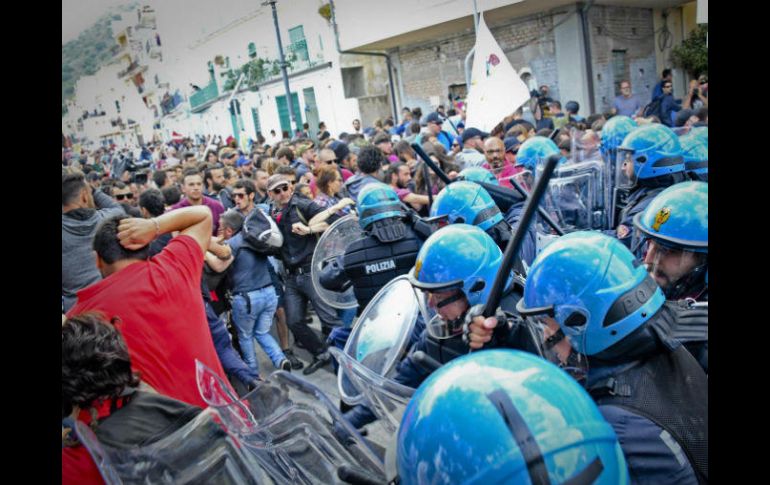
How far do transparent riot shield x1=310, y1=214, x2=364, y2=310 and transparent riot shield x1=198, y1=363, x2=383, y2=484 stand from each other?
2.24 meters

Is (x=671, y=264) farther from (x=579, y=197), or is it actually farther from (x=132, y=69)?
(x=132, y=69)

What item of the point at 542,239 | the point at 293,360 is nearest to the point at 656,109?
the point at 542,239

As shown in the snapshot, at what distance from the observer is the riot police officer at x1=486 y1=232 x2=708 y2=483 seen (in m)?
1.32

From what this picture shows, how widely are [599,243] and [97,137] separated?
50.6 meters

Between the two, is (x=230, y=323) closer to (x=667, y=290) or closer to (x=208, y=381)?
(x=208, y=381)

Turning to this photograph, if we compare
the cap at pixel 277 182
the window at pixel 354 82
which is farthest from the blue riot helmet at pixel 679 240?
the window at pixel 354 82

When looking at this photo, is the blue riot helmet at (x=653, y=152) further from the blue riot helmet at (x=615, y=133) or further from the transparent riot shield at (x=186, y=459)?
the transparent riot shield at (x=186, y=459)

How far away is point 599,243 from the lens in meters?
1.71

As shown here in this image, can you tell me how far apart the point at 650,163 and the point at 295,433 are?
11.3ft

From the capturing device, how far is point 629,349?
1548mm

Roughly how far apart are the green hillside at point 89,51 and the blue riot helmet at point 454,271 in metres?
27.3

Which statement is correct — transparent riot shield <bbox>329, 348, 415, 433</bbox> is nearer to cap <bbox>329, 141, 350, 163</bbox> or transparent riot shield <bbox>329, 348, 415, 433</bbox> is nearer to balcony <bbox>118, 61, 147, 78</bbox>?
cap <bbox>329, 141, 350, 163</bbox>

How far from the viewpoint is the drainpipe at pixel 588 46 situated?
1373cm
